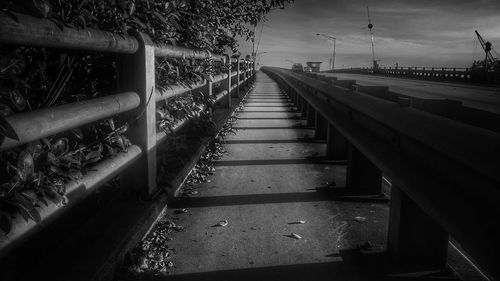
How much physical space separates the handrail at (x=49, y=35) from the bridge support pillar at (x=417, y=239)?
6.75ft

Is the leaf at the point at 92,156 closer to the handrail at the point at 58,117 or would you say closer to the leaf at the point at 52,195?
the handrail at the point at 58,117

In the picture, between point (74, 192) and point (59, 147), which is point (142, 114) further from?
point (74, 192)

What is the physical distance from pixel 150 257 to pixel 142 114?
105 centimetres

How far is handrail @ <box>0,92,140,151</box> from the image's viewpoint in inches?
65.6

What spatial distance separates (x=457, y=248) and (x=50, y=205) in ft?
8.97

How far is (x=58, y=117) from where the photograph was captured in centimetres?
198

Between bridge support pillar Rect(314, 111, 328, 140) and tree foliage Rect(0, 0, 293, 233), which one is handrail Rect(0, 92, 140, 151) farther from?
bridge support pillar Rect(314, 111, 328, 140)

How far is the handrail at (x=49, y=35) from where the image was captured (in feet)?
5.21

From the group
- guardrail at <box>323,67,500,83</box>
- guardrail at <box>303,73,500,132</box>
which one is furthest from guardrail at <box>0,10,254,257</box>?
guardrail at <box>323,67,500,83</box>

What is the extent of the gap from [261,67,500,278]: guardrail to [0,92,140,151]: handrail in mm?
1667

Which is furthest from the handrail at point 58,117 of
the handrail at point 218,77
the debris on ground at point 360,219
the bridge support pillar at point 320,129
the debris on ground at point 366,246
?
the bridge support pillar at point 320,129

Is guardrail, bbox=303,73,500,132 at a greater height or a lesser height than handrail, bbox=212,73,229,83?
lesser

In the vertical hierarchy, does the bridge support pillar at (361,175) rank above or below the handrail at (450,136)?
below

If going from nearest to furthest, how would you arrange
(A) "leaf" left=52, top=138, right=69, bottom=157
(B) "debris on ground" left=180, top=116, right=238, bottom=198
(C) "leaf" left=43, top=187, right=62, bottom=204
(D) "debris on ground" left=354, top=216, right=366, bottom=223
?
1. (C) "leaf" left=43, top=187, right=62, bottom=204
2. (A) "leaf" left=52, top=138, right=69, bottom=157
3. (D) "debris on ground" left=354, top=216, right=366, bottom=223
4. (B) "debris on ground" left=180, top=116, right=238, bottom=198
